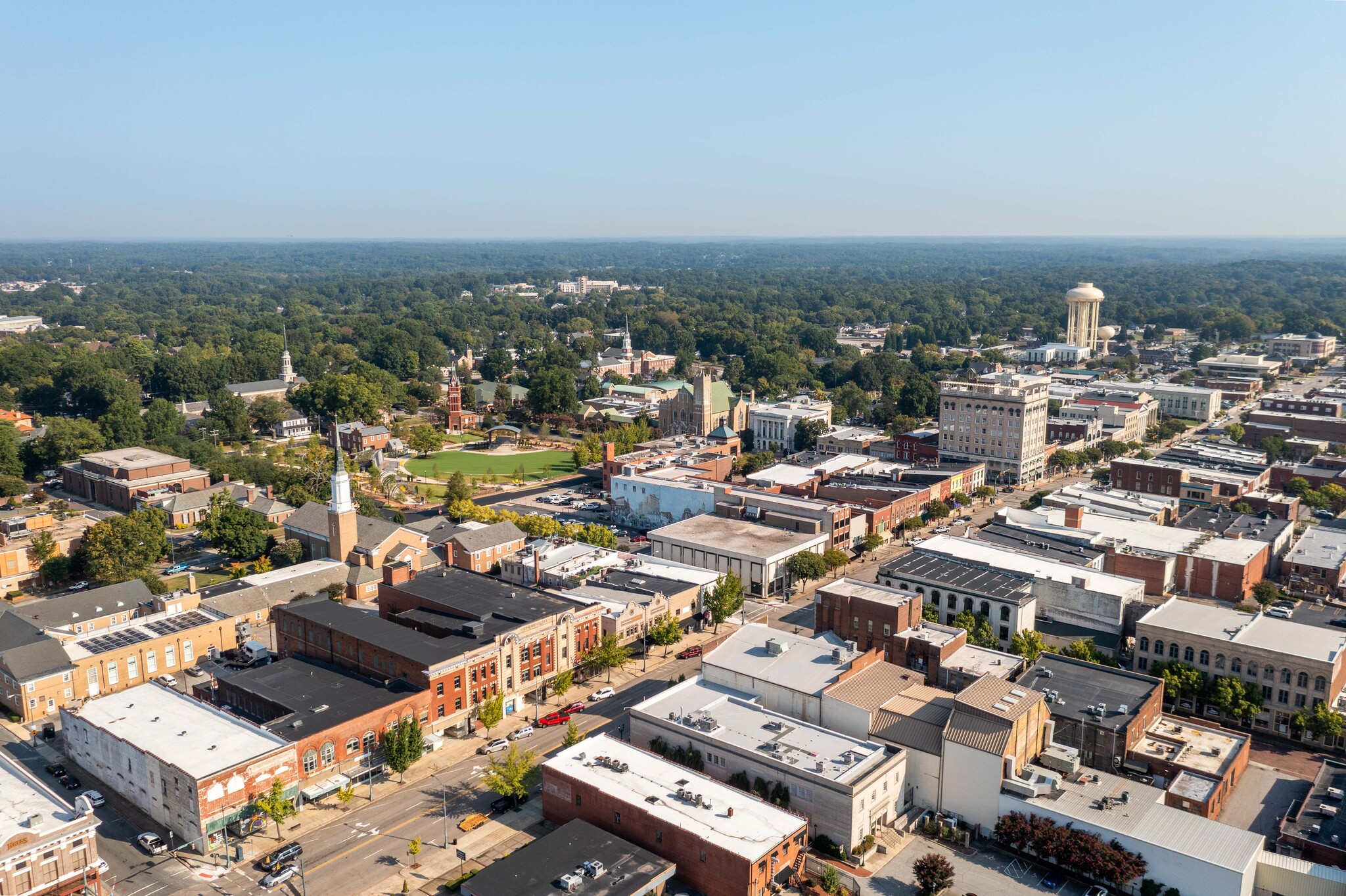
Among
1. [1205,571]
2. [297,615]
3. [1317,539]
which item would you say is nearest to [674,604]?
[297,615]

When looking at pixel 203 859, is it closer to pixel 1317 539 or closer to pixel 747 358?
pixel 1317 539

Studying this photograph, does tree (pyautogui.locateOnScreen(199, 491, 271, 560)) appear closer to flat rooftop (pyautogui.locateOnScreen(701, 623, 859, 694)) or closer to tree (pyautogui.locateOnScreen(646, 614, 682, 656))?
tree (pyautogui.locateOnScreen(646, 614, 682, 656))

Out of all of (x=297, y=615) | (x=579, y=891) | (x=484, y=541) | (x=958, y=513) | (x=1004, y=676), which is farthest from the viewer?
(x=958, y=513)

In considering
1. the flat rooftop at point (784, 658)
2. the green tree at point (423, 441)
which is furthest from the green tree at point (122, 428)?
the flat rooftop at point (784, 658)

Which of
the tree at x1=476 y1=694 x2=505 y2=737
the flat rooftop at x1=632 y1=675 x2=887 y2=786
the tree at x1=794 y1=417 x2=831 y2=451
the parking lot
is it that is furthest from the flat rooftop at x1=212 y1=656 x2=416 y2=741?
the tree at x1=794 y1=417 x2=831 y2=451

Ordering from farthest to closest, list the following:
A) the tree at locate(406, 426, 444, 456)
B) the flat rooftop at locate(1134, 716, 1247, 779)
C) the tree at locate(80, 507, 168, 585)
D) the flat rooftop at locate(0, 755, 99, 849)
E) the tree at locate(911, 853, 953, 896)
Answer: the tree at locate(406, 426, 444, 456) → the tree at locate(80, 507, 168, 585) → the flat rooftop at locate(1134, 716, 1247, 779) → the tree at locate(911, 853, 953, 896) → the flat rooftop at locate(0, 755, 99, 849)

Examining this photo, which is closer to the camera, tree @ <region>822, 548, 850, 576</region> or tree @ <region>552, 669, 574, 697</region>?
tree @ <region>552, 669, 574, 697</region>
